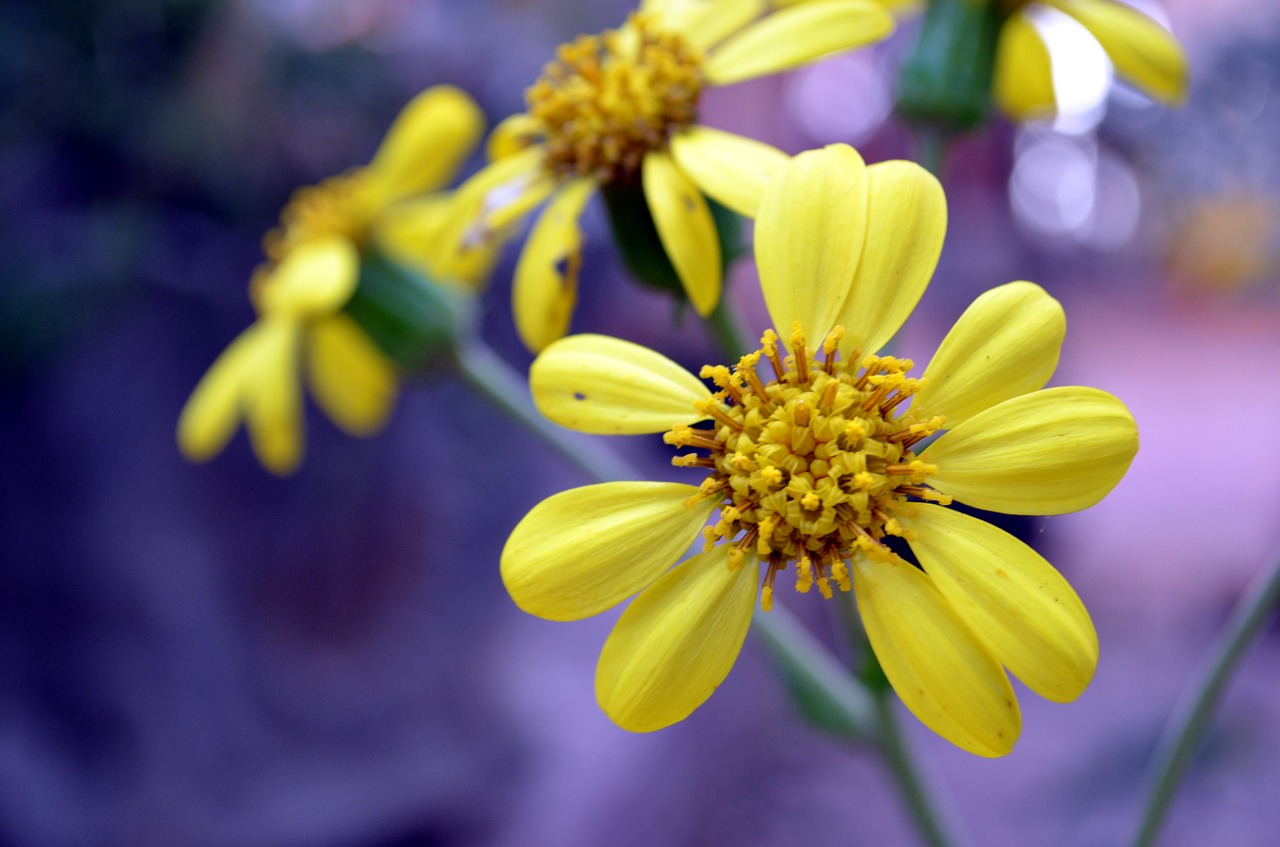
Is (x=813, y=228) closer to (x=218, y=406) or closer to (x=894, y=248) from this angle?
(x=894, y=248)

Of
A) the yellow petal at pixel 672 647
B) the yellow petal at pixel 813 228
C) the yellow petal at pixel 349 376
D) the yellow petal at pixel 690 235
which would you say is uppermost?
the yellow petal at pixel 349 376

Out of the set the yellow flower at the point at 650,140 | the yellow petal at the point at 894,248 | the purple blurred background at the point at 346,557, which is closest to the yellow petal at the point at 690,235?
the yellow flower at the point at 650,140

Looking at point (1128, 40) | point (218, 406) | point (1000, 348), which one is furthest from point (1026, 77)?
point (218, 406)

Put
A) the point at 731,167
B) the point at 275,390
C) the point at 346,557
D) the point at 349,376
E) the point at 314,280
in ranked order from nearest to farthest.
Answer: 1. the point at 731,167
2. the point at 314,280
3. the point at 275,390
4. the point at 349,376
5. the point at 346,557

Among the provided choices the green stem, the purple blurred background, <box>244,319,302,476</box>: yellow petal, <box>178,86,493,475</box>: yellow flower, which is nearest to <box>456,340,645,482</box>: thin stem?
<box>178,86,493,475</box>: yellow flower

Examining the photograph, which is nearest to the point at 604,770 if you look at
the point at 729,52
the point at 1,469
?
the point at 1,469

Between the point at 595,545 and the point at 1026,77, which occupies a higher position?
the point at 1026,77

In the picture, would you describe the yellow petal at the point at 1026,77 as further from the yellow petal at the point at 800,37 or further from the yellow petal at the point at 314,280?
the yellow petal at the point at 314,280
